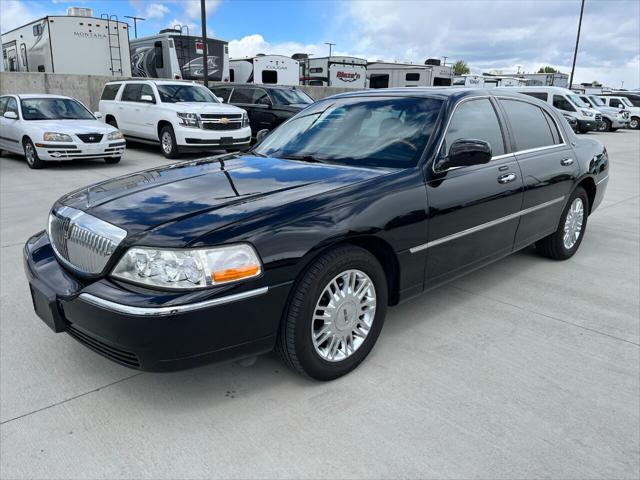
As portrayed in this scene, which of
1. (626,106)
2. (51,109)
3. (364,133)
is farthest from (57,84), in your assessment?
(626,106)

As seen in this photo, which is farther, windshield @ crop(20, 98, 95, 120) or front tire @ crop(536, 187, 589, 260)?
windshield @ crop(20, 98, 95, 120)

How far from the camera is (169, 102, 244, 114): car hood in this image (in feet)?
38.6

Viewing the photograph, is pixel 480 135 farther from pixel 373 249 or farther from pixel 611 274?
pixel 611 274

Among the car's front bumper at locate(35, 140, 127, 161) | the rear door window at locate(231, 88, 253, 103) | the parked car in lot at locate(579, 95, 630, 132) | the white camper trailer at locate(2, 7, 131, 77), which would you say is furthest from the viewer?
the parked car in lot at locate(579, 95, 630, 132)

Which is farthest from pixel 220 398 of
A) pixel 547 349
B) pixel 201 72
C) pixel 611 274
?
pixel 201 72

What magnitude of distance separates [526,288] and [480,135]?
141 cm

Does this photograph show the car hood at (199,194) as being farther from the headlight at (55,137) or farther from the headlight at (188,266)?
the headlight at (55,137)

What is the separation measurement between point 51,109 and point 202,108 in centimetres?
310

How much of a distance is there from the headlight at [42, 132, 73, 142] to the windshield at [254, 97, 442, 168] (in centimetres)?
732

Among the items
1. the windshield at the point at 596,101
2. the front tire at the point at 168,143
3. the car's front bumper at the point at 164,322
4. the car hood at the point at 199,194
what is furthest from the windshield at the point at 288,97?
the windshield at the point at 596,101


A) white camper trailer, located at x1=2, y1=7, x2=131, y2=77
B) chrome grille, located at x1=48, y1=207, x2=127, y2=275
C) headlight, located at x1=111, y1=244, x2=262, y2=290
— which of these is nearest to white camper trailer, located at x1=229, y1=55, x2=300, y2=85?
white camper trailer, located at x1=2, y1=7, x2=131, y2=77

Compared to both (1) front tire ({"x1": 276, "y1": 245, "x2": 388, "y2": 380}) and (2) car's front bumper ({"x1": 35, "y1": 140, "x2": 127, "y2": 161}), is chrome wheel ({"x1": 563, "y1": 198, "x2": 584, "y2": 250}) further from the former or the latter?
(2) car's front bumper ({"x1": 35, "y1": 140, "x2": 127, "y2": 161})

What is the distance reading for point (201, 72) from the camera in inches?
772

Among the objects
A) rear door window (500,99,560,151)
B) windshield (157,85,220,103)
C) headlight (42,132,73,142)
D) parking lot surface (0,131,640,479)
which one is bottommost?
parking lot surface (0,131,640,479)
